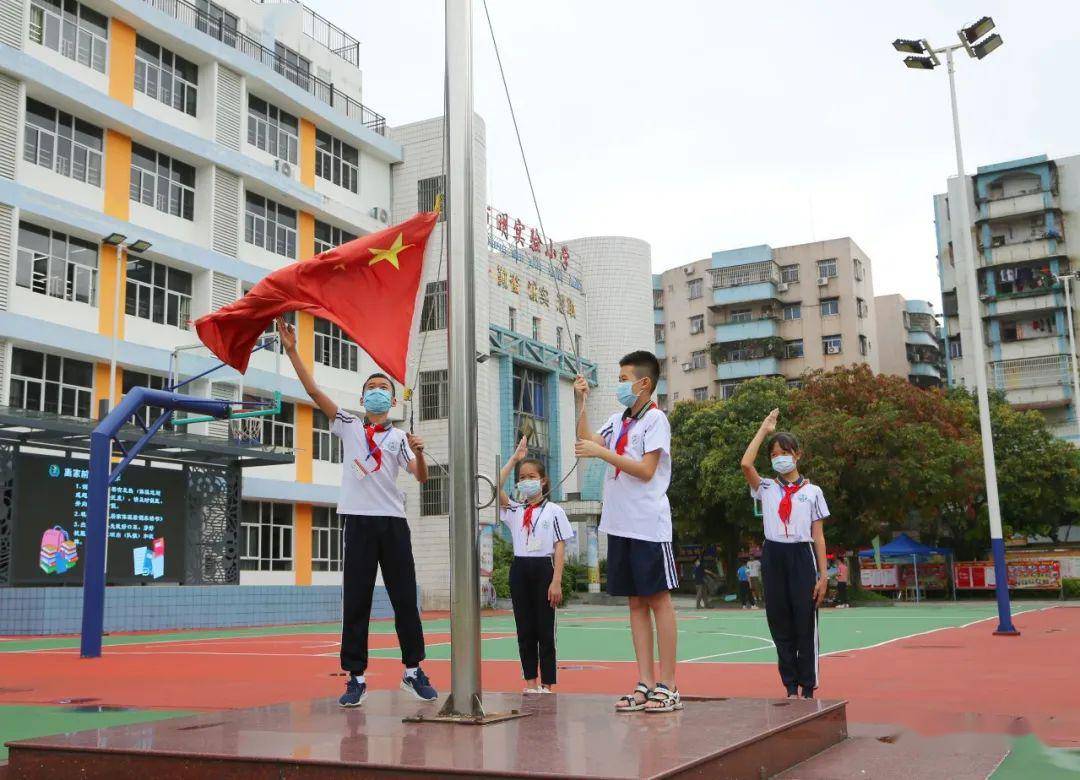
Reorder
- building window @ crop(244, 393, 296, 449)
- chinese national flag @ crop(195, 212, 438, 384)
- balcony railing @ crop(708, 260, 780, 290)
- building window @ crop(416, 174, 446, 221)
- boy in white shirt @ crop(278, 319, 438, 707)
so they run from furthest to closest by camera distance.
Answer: balcony railing @ crop(708, 260, 780, 290), building window @ crop(416, 174, 446, 221), building window @ crop(244, 393, 296, 449), chinese national flag @ crop(195, 212, 438, 384), boy in white shirt @ crop(278, 319, 438, 707)

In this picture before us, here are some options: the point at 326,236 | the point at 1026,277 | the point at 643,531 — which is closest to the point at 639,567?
the point at 643,531

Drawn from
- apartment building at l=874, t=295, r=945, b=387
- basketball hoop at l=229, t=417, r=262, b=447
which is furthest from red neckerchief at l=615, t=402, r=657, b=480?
apartment building at l=874, t=295, r=945, b=387

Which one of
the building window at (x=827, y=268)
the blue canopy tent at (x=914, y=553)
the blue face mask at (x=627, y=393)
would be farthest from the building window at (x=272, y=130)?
the building window at (x=827, y=268)

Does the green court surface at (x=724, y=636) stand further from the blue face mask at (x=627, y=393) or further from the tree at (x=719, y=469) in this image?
the tree at (x=719, y=469)

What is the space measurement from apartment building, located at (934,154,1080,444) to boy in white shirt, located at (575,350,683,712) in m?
45.0

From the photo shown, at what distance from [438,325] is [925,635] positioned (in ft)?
65.6

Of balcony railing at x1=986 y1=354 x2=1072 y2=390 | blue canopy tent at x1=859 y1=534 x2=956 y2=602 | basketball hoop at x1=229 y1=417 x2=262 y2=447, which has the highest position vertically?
balcony railing at x1=986 y1=354 x2=1072 y2=390

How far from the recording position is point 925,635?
52.2ft

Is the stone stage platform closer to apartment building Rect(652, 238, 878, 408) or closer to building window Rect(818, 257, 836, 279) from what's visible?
apartment building Rect(652, 238, 878, 408)

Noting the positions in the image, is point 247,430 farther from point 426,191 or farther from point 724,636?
point 724,636

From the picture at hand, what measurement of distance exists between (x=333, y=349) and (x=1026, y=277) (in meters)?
33.6

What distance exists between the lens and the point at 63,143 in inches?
928

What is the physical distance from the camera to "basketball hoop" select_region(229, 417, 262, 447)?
25553mm

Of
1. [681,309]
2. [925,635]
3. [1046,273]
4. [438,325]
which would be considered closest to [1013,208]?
[1046,273]
